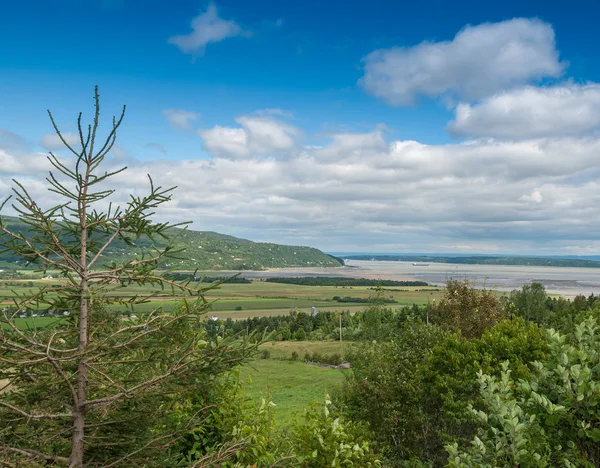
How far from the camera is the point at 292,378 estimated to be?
5559 centimetres

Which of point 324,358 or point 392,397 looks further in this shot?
point 324,358

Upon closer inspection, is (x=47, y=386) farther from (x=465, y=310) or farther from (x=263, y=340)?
(x=465, y=310)

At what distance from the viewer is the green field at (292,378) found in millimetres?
41312

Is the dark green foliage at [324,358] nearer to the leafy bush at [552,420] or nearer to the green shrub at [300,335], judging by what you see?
the green shrub at [300,335]

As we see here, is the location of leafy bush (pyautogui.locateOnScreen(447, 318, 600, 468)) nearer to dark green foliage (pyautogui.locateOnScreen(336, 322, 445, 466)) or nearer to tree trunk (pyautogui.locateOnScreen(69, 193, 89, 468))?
tree trunk (pyautogui.locateOnScreen(69, 193, 89, 468))

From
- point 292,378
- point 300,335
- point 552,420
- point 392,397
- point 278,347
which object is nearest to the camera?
point 552,420

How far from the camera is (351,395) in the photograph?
19188 millimetres

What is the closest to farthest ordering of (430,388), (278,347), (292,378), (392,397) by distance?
(430,388)
(392,397)
(292,378)
(278,347)

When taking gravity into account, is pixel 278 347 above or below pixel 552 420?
below

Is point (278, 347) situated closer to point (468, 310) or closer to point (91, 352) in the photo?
point (468, 310)

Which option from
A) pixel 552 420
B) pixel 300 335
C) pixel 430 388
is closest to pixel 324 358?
pixel 300 335

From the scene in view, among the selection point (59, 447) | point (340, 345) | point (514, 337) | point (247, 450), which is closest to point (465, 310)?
point (514, 337)

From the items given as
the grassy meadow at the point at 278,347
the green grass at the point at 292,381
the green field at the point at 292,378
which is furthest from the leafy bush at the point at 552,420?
the green grass at the point at 292,381

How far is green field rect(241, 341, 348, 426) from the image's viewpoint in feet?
136
